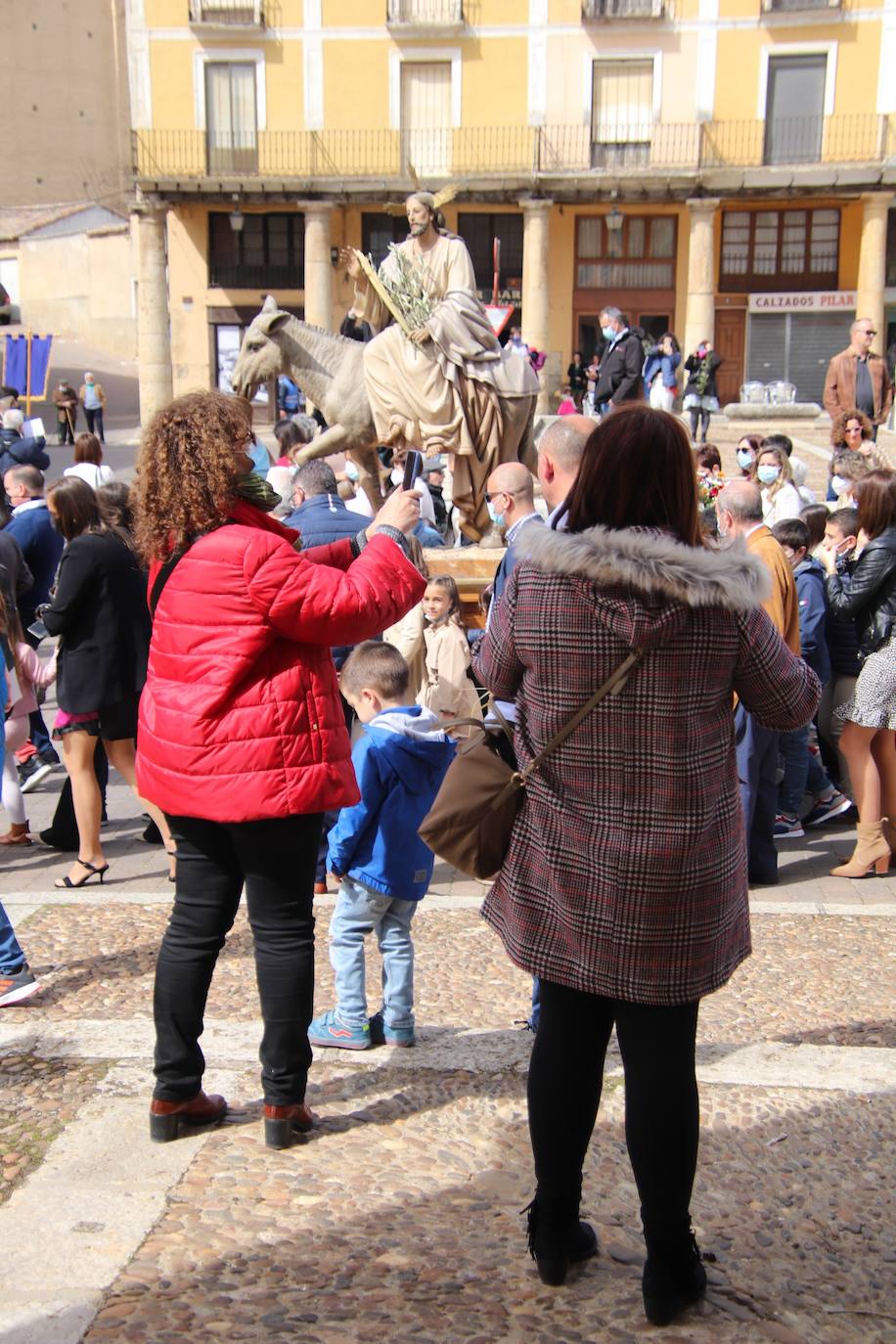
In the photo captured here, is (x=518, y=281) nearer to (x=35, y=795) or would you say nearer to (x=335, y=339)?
(x=335, y=339)

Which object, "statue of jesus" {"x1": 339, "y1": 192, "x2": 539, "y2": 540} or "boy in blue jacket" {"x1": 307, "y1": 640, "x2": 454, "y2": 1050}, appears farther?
"statue of jesus" {"x1": 339, "y1": 192, "x2": 539, "y2": 540}

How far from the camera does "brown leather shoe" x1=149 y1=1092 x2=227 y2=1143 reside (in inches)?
137

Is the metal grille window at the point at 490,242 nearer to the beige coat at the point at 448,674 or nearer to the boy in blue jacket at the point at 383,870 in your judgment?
the beige coat at the point at 448,674

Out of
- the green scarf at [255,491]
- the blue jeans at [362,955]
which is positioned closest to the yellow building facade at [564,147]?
the blue jeans at [362,955]

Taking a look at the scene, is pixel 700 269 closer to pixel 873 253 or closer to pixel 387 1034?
pixel 873 253

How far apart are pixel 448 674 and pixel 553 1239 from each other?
3959 mm

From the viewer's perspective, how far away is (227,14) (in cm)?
3316

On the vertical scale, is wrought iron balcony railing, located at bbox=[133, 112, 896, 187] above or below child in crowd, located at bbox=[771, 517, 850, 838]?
above

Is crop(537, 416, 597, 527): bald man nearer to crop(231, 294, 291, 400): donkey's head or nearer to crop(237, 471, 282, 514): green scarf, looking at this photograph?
crop(237, 471, 282, 514): green scarf

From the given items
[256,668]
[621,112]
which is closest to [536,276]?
[621,112]

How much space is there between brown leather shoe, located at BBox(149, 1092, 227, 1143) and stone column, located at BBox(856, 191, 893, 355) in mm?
31751

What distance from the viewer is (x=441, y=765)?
167 inches

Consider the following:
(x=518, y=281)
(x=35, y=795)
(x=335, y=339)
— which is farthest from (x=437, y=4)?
(x=35, y=795)

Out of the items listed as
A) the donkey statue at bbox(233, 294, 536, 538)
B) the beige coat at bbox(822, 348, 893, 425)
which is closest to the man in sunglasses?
the beige coat at bbox(822, 348, 893, 425)
